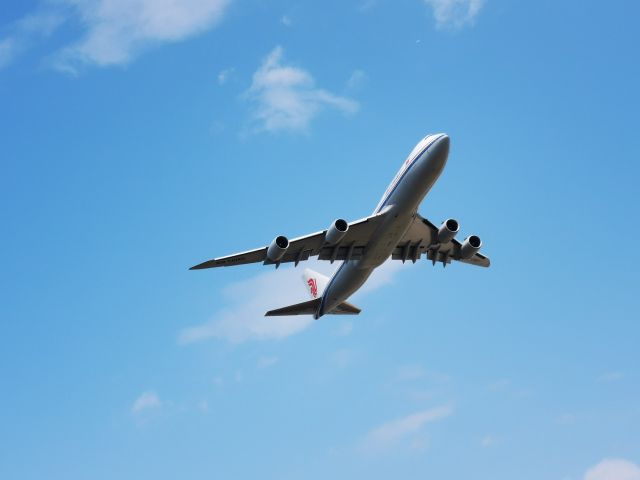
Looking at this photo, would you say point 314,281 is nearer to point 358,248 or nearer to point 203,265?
point 358,248

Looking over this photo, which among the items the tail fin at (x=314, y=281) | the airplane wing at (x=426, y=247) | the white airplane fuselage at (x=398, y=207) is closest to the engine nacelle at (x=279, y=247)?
the white airplane fuselage at (x=398, y=207)

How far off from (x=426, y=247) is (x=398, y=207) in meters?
8.45

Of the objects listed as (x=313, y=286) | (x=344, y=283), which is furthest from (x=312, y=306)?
(x=313, y=286)

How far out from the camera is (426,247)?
50.8m

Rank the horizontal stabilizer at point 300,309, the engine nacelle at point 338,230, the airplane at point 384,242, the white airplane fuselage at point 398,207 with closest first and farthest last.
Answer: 1. the white airplane fuselage at point 398,207
2. the airplane at point 384,242
3. the engine nacelle at point 338,230
4. the horizontal stabilizer at point 300,309

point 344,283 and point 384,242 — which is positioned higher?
point 344,283

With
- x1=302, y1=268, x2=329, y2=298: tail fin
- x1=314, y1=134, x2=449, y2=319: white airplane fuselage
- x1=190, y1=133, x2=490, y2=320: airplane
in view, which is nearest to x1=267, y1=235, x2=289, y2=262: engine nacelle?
x1=190, y1=133, x2=490, y2=320: airplane

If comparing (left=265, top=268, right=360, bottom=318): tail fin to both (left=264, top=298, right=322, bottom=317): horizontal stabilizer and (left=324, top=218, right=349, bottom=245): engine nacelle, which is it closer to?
(left=264, top=298, right=322, bottom=317): horizontal stabilizer

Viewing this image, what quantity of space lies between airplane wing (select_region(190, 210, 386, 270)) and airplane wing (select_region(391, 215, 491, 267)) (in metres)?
3.16

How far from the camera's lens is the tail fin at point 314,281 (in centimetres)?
5900

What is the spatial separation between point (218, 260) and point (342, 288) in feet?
28.7

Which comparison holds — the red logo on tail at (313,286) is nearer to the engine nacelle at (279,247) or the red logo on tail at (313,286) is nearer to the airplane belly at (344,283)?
the airplane belly at (344,283)

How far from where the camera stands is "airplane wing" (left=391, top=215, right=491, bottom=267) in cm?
4839

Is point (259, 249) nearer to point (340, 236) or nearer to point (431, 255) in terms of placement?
point (340, 236)
